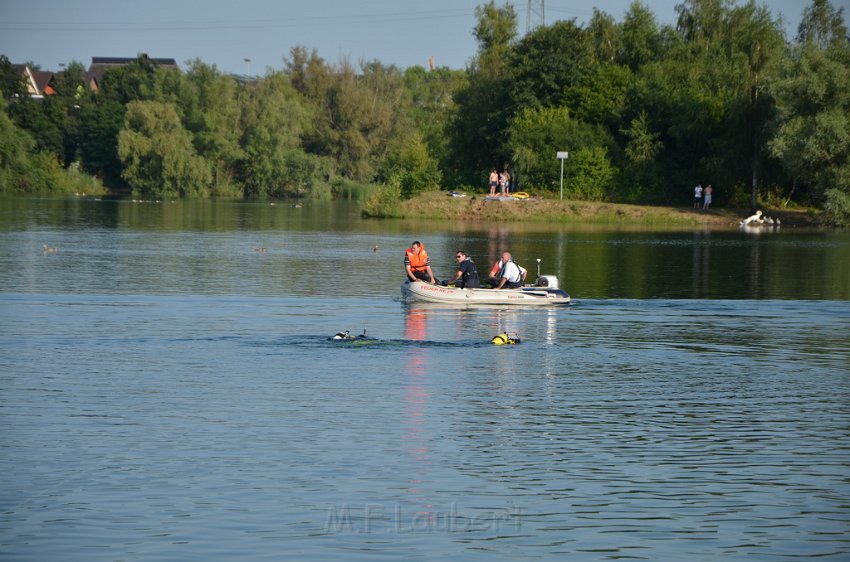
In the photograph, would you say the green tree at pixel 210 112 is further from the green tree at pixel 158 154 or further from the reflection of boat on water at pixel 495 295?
the reflection of boat on water at pixel 495 295

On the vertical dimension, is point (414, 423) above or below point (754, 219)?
below

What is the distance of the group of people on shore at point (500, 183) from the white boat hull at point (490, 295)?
51.7m

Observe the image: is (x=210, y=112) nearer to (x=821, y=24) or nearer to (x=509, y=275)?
(x=821, y=24)

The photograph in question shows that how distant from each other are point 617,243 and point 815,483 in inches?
1893

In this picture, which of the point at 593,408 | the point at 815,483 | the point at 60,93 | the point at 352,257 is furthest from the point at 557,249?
the point at 60,93

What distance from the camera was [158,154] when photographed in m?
119

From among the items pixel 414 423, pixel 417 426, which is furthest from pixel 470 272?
pixel 417 426

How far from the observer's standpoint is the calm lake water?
14.3 metres

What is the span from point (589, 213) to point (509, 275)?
164 ft

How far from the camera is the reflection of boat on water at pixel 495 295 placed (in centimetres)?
3481

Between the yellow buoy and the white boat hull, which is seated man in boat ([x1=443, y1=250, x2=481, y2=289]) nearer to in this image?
the white boat hull

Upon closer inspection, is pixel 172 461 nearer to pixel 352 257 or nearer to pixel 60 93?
pixel 352 257

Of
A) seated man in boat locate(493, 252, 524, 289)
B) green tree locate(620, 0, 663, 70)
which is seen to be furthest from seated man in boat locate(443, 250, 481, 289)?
green tree locate(620, 0, 663, 70)

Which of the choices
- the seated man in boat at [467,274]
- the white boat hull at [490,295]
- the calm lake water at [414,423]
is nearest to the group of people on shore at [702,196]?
the calm lake water at [414,423]
